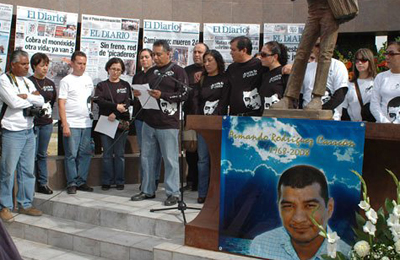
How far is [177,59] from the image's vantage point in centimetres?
807

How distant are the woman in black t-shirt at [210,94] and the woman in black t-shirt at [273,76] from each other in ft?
1.96

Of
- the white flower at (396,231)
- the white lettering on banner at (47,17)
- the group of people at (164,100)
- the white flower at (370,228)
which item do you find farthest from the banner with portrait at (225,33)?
the white flower at (396,231)

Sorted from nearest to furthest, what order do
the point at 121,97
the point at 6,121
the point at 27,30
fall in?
the point at 6,121 → the point at 121,97 → the point at 27,30

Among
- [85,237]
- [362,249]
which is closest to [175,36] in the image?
[85,237]

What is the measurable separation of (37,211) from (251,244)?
Answer: 2.99m

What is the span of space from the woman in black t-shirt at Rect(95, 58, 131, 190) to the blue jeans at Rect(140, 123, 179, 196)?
2.70ft

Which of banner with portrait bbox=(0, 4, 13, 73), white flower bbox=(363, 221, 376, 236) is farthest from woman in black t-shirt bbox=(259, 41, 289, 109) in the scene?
banner with portrait bbox=(0, 4, 13, 73)

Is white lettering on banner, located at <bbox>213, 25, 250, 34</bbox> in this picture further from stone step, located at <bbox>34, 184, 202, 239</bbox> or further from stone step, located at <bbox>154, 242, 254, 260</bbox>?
stone step, located at <bbox>154, 242, 254, 260</bbox>

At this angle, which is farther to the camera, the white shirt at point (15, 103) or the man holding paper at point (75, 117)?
the man holding paper at point (75, 117)

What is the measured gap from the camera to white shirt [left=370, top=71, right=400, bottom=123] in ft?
14.4

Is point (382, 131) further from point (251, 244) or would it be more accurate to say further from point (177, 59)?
point (177, 59)

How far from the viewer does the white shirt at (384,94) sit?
4.39 meters

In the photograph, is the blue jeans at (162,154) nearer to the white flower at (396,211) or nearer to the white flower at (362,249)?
the white flower at (362,249)

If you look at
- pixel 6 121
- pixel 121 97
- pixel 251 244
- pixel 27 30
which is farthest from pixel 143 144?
pixel 27 30
